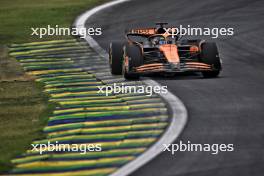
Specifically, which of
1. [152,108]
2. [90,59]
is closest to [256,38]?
[90,59]

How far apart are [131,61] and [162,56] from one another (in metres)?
0.88

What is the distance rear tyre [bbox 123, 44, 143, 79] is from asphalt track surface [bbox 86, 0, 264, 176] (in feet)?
2.06

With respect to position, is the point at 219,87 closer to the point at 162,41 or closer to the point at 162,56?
the point at 162,56

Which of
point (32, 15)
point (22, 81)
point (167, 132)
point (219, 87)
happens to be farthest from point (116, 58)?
point (32, 15)

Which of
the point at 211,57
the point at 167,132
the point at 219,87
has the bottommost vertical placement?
the point at 167,132

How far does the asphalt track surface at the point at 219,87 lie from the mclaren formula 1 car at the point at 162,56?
36 cm

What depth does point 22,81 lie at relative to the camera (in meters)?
21.7

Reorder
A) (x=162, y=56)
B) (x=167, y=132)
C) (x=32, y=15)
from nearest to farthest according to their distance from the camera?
(x=167, y=132) → (x=162, y=56) → (x=32, y=15)

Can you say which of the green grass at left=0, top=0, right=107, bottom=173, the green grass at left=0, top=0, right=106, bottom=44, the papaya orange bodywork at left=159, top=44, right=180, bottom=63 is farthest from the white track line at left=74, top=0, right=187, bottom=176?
the green grass at left=0, top=0, right=106, bottom=44

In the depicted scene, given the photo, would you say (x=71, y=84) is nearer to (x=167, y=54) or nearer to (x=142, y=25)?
(x=167, y=54)

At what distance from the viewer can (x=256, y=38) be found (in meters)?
27.7

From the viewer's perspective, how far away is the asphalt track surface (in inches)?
471

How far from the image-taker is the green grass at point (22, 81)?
47.4ft

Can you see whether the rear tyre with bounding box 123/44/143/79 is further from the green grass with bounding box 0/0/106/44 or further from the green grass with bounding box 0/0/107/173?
the green grass with bounding box 0/0/106/44
